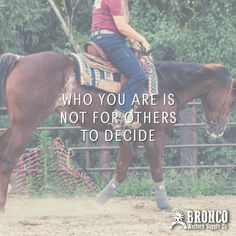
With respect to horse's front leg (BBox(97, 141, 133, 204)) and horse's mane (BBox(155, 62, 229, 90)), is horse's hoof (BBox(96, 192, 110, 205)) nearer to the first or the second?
horse's front leg (BBox(97, 141, 133, 204))

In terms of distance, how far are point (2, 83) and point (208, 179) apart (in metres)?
3.77

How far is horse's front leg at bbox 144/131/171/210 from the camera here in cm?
816

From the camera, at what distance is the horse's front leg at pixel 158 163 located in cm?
816

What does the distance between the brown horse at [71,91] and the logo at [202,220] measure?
88cm

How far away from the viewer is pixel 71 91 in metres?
7.84

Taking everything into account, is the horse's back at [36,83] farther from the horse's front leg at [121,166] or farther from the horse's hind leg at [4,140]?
the horse's front leg at [121,166]

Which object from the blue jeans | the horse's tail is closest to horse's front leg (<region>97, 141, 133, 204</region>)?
the blue jeans

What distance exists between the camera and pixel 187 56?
13.4 meters

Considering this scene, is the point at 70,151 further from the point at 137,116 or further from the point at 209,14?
the point at 209,14

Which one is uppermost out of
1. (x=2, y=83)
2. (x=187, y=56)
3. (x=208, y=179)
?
(x=187, y=56)

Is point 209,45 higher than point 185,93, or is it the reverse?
point 209,45

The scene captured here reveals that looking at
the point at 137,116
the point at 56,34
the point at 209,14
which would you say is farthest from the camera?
the point at 56,34

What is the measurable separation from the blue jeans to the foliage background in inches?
169

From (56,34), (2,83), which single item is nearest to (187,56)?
(56,34)
